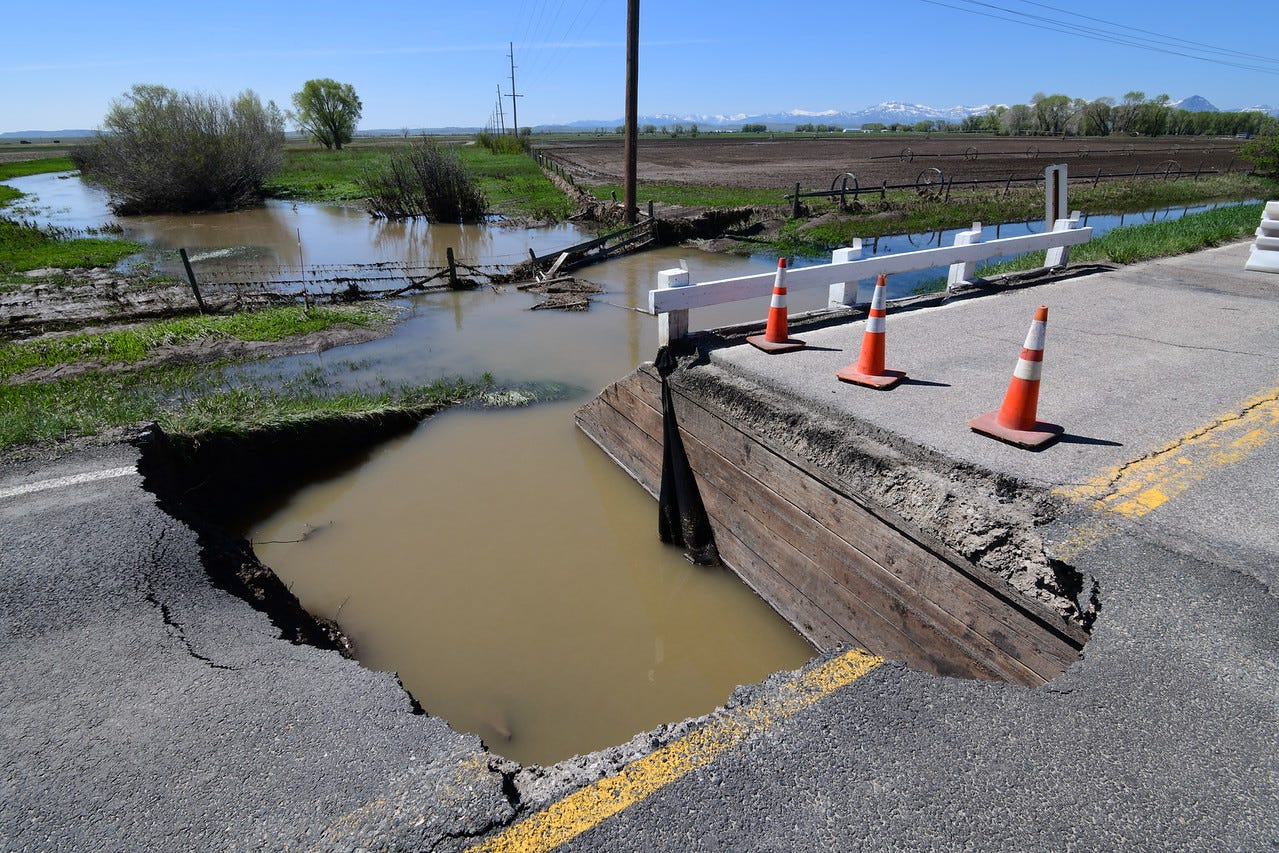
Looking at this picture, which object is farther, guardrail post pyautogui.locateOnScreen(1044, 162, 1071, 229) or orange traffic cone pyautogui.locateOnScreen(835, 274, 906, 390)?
guardrail post pyautogui.locateOnScreen(1044, 162, 1071, 229)

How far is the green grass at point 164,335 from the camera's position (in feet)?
30.7

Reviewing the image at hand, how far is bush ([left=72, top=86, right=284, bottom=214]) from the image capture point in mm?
29953

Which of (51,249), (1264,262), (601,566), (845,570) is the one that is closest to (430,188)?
(51,249)

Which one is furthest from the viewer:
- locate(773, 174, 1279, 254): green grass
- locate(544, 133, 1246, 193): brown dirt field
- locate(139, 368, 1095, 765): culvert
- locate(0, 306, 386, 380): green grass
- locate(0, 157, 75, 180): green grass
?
locate(0, 157, 75, 180): green grass

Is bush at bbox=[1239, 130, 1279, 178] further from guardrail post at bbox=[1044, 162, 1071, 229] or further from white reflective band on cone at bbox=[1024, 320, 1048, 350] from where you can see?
white reflective band on cone at bbox=[1024, 320, 1048, 350]

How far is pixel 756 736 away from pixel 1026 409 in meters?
2.70

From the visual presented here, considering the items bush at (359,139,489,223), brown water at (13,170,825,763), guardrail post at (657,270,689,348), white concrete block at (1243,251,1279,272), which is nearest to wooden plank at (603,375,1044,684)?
brown water at (13,170,825,763)

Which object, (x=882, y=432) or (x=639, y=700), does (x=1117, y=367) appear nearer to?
(x=882, y=432)

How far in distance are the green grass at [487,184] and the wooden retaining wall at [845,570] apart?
22316 mm

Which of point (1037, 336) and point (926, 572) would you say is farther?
point (1037, 336)

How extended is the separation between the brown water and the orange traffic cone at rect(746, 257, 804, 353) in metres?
1.89

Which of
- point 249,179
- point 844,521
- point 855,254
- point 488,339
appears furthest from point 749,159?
point 844,521

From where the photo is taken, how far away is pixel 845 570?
12.9 feet

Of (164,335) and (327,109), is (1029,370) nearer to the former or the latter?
(164,335)
